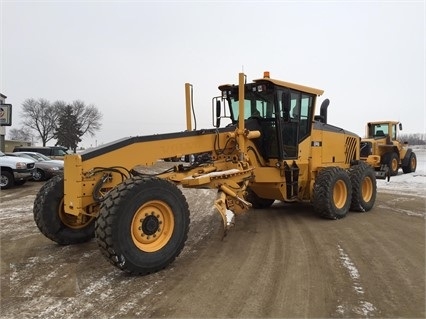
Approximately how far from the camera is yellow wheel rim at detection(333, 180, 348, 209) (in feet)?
29.1

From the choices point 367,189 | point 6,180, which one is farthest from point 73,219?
point 6,180

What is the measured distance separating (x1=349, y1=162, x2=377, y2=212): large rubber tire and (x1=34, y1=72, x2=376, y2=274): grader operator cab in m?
0.02

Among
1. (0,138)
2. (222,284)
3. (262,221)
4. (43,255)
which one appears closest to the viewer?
(222,284)

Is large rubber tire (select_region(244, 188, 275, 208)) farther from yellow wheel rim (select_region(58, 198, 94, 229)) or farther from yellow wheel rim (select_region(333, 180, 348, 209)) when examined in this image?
yellow wheel rim (select_region(58, 198, 94, 229))

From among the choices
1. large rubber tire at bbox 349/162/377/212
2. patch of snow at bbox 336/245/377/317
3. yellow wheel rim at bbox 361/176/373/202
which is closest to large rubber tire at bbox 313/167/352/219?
large rubber tire at bbox 349/162/377/212

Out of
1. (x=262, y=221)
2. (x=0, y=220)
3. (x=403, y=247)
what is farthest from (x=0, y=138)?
(x=403, y=247)

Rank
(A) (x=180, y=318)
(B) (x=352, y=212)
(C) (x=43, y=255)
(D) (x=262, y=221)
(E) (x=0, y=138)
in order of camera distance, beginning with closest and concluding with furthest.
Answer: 1. (A) (x=180, y=318)
2. (C) (x=43, y=255)
3. (D) (x=262, y=221)
4. (B) (x=352, y=212)
5. (E) (x=0, y=138)

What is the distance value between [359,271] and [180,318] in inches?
99.5

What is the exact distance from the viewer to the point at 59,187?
6.03 m

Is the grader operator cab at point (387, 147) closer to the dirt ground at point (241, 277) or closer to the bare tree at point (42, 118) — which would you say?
the dirt ground at point (241, 277)

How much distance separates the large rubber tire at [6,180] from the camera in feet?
50.7

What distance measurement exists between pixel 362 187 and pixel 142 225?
664 cm

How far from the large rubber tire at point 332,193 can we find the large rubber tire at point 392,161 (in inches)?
468

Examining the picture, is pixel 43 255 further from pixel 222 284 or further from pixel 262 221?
pixel 262 221
